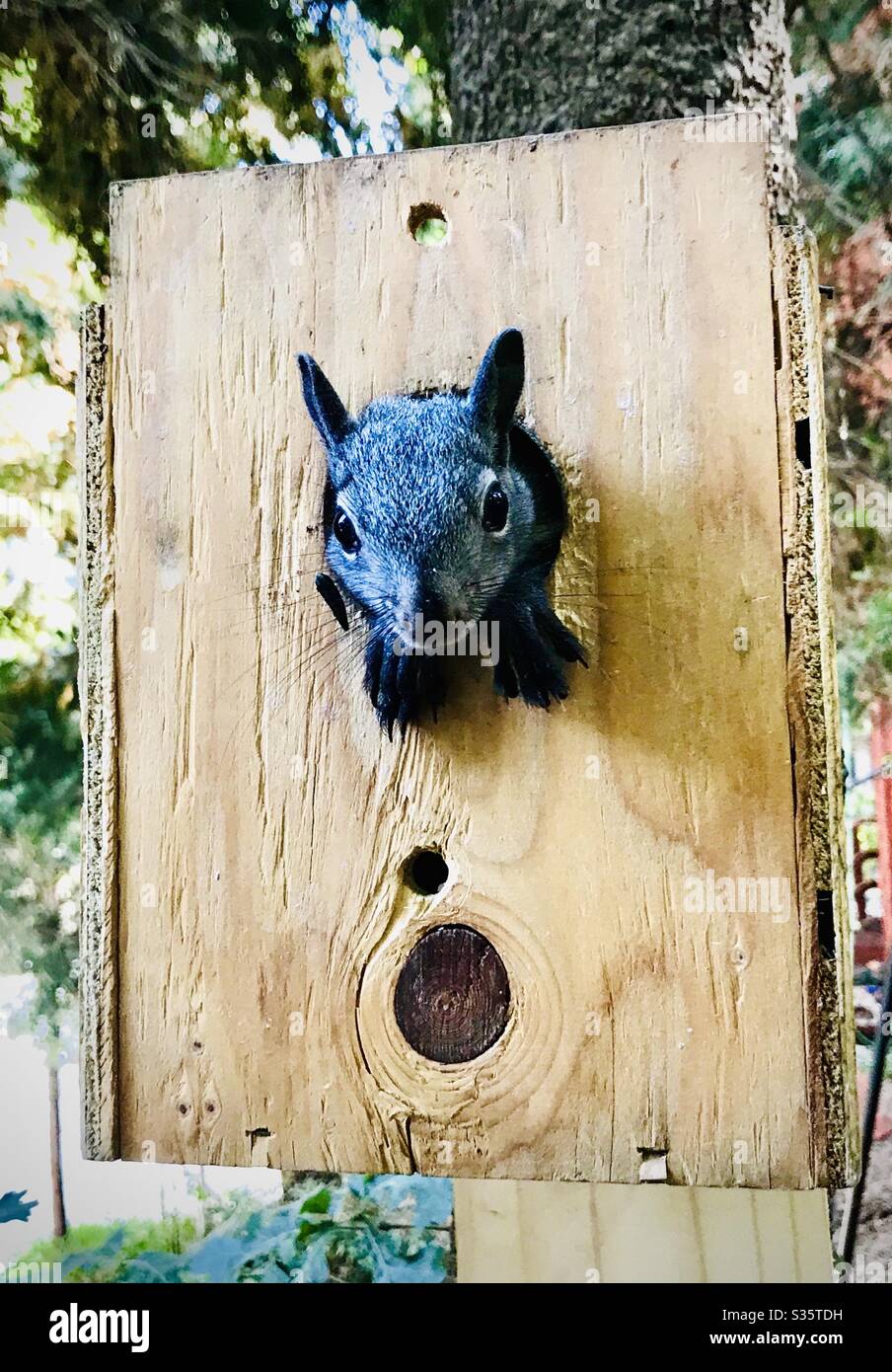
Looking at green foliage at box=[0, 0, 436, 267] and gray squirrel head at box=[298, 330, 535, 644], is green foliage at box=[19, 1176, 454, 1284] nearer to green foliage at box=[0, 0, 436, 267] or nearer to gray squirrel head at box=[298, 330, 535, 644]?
gray squirrel head at box=[298, 330, 535, 644]

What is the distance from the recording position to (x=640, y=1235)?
134cm

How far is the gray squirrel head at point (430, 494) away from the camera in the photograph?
880 millimetres

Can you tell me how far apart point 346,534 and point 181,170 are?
4.52 ft

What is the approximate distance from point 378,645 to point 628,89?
1.01 meters

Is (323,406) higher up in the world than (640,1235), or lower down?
higher up

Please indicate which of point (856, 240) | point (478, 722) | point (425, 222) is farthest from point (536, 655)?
point (856, 240)

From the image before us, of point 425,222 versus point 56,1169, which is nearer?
point 425,222

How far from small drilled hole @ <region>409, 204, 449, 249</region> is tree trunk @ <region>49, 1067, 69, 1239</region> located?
4.85 feet

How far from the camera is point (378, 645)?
103 cm

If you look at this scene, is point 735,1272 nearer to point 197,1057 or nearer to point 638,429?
point 197,1057

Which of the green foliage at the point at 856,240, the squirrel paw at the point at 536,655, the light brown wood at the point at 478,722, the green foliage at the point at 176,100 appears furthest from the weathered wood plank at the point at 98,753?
the green foliage at the point at 856,240

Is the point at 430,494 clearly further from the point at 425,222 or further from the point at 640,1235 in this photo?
the point at 640,1235

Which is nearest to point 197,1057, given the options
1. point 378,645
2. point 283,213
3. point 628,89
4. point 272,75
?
point 378,645

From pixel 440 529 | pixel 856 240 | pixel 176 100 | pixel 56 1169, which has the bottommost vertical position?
pixel 56 1169
